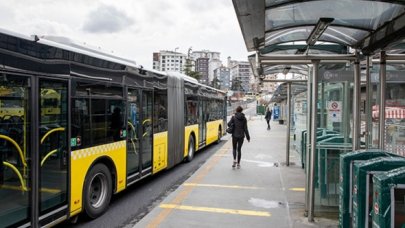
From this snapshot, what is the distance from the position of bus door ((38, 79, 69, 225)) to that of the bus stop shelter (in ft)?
8.18

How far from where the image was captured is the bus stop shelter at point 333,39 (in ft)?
14.3

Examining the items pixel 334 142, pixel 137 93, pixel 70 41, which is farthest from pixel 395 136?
pixel 70 41

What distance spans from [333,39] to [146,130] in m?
4.21

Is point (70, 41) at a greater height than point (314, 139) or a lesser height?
greater

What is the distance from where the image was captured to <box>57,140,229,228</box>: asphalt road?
609cm

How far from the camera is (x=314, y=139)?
5703 mm

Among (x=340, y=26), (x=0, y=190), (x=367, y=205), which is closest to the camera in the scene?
(x=367, y=205)

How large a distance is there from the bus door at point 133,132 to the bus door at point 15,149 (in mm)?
2853

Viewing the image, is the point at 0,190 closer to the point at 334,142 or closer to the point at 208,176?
the point at 334,142

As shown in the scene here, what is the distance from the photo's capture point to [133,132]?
7559 mm

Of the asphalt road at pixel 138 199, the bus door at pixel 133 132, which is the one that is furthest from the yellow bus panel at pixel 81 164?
the bus door at pixel 133 132

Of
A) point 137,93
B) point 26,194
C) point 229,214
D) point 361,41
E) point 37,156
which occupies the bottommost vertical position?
point 229,214

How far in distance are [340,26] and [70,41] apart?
3910 mm

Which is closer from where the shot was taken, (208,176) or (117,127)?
(117,127)
